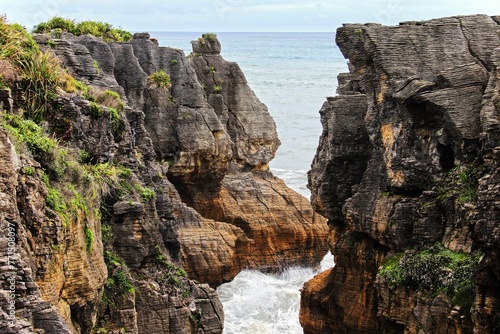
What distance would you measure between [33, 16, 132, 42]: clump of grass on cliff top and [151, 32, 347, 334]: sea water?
37.2 ft

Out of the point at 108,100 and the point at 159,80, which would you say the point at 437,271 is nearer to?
the point at 108,100

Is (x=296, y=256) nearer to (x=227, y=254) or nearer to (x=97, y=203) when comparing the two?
(x=227, y=254)

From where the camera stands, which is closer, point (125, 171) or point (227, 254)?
point (125, 171)

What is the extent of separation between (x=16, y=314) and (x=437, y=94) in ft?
50.6

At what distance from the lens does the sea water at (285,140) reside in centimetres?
3656

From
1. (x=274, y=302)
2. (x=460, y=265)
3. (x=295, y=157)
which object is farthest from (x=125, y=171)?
(x=295, y=157)

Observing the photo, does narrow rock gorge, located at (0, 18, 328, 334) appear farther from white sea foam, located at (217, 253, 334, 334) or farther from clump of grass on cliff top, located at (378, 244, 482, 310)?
clump of grass on cliff top, located at (378, 244, 482, 310)

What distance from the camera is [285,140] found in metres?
78.3

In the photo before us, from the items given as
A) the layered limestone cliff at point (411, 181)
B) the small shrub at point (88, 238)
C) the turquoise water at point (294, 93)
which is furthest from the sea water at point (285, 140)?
the small shrub at point (88, 238)

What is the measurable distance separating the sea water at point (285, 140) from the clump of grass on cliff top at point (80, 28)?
11324 mm

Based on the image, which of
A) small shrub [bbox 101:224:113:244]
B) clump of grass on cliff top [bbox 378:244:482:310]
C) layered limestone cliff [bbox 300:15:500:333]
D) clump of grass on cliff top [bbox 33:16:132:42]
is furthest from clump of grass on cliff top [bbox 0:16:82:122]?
clump of grass on cliff top [bbox 33:16:132:42]

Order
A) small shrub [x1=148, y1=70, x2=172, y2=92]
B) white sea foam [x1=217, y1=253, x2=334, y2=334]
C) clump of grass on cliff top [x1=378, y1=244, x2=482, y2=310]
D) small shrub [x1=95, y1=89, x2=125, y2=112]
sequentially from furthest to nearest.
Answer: small shrub [x1=148, y1=70, x2=172, y2=92] → white sea foam [x1=217, y1=253, x2=334, y2=334] → small shrub [x1=95, y1=89, x2=125, y2=112] → clump of grass on cliff top [x1=378, y1=244, x2=482, y2=310]

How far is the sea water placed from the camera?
36562 mm

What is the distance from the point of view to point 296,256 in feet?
136
